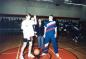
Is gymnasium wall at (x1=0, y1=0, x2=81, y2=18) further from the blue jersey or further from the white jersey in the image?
the white jersey

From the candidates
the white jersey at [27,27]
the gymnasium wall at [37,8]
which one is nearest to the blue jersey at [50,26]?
the white jersey at [27,27]

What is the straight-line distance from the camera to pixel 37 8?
16.6 metres

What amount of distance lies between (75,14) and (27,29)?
11824mm

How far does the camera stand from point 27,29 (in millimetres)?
7281

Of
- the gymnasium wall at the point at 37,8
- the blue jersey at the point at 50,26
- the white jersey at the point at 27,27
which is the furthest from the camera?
the gymnasium wall at the point at 37,8

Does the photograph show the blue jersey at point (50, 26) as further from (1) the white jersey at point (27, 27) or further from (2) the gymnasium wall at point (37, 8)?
(2) the gymnasium wall at point (37, 8)

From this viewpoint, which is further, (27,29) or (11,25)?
(11,25)

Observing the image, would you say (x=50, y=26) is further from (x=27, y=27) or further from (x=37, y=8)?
(x=37, y=8)

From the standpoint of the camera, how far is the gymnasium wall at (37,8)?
51.8 ft

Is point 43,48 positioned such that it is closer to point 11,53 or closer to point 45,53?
point 45,53

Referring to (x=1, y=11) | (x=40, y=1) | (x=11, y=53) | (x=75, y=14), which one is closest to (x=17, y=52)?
(x=11, y=53)

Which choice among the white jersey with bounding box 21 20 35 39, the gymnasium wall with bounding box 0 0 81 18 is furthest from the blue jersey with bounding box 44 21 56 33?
the gymnasium wall with bounding box 0 0 81 18

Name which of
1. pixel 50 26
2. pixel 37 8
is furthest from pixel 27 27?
pixel 37 8

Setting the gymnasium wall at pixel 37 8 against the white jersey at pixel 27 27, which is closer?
the white jersey at pixel 27 27
